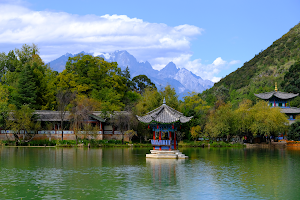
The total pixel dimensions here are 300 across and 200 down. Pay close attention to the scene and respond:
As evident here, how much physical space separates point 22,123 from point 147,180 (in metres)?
30.0

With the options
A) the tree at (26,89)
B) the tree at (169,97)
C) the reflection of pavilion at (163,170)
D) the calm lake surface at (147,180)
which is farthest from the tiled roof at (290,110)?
the tree at (26,89)

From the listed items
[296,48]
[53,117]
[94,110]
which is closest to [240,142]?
[94,110]

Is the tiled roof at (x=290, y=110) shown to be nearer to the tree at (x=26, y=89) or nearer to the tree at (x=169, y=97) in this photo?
the tree at (x=169, y=97)

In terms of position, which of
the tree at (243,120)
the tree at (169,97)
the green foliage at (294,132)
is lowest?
the green foliage at (294,132)

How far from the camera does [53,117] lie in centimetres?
4956

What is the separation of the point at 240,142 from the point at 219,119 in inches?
190

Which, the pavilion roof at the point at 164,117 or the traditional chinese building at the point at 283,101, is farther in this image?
the traditional chinese building at the point at 283,101

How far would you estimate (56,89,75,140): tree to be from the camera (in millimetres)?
48319

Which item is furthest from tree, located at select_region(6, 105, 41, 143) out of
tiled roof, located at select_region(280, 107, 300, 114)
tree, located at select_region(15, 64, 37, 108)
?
tiled roof, located at select_region(280, 107, 300, 114)

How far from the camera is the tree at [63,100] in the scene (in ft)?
159

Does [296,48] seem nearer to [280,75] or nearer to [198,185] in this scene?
[280,75]

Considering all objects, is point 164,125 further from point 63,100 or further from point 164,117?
point 63,100

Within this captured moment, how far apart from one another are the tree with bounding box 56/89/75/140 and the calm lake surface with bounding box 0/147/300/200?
2120 centimetres

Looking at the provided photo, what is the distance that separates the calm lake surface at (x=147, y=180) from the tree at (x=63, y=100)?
21204mm
